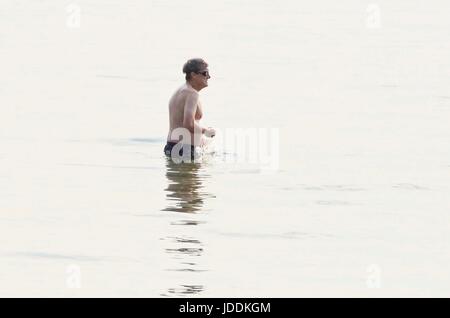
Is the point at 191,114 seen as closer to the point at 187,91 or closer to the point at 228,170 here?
the point at 187,91

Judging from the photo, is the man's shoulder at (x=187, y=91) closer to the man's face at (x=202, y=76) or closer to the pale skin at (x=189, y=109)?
the pale skin at (x=189, y=109)

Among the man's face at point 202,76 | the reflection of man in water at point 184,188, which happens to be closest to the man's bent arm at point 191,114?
the man's face at point 202,76

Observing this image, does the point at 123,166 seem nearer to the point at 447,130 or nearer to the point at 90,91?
the point at 447,130

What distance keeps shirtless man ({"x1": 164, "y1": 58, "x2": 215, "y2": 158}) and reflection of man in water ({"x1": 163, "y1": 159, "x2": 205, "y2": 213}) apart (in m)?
0.28

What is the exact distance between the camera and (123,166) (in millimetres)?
18234

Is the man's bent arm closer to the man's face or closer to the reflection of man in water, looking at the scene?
the man's face

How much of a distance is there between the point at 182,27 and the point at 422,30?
6.71 m

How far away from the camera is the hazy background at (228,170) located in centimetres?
1196

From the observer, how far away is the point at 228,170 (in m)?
17.7

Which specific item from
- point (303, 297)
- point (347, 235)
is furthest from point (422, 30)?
point (303, 297)

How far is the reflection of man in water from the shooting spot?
48.9ft

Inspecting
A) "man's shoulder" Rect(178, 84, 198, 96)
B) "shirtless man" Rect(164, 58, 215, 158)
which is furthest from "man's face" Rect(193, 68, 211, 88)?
"man's shoulder" Rect(178, 84, 198, 96)

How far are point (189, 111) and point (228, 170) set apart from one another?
85 centimetres

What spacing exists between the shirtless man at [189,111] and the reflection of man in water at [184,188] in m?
0.28
